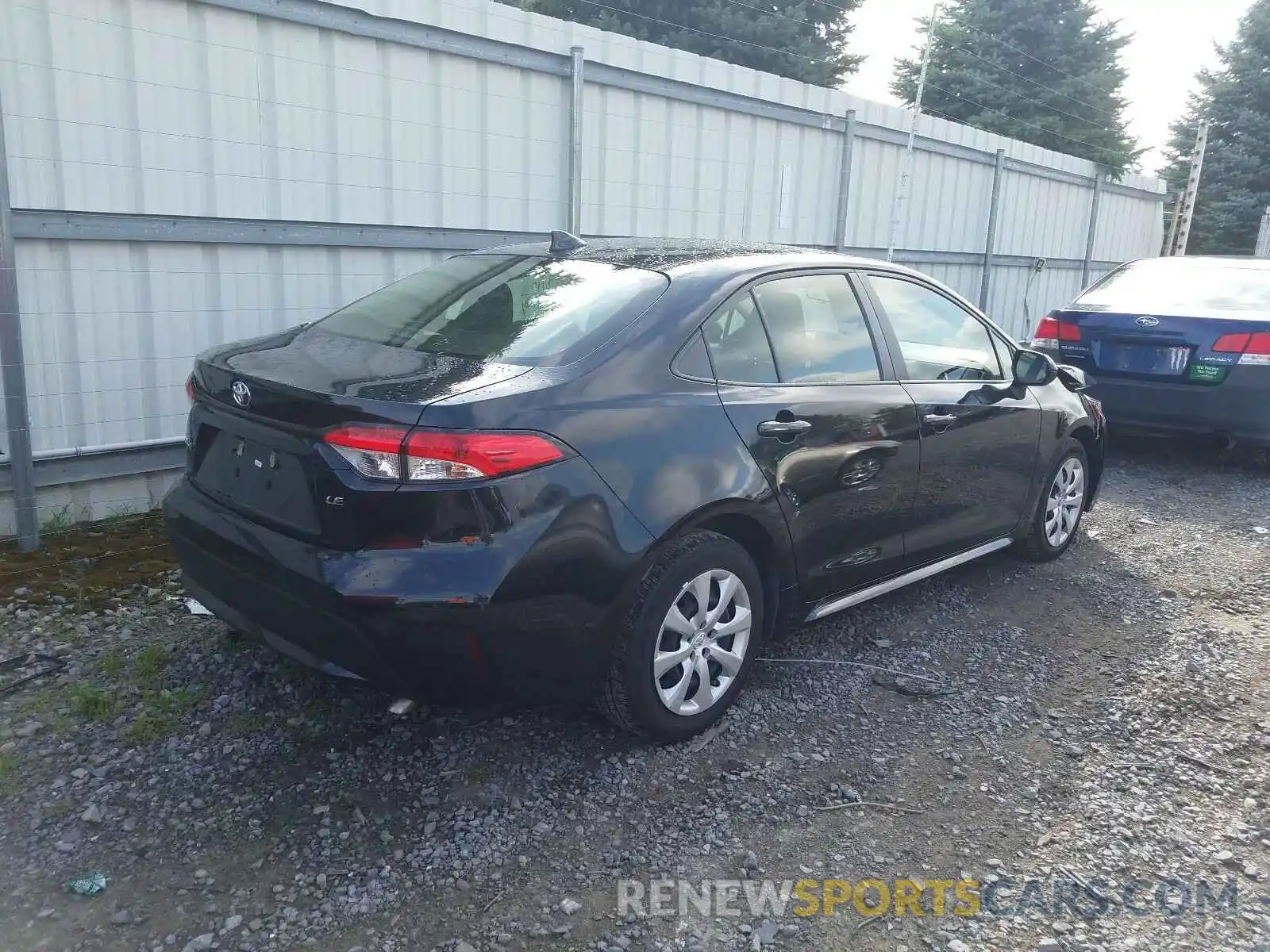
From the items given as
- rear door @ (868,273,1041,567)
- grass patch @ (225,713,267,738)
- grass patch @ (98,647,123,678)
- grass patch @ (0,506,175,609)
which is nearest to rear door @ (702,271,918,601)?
rear door @ (868,273,1041,567)

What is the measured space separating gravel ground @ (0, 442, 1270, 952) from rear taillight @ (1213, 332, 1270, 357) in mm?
3196

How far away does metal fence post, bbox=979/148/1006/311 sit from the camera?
11.5 meters

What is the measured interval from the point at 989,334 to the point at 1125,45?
71.9ft

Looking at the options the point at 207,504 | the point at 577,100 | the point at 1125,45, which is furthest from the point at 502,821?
the point at 1125,45

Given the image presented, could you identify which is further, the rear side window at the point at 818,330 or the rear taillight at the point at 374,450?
the rear side window at the point at 818,330

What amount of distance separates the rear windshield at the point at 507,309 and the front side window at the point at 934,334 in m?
1.22

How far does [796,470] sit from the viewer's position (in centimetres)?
351

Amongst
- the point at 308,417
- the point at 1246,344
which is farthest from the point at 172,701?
the point at 1246,344

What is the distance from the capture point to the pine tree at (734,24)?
746 inches

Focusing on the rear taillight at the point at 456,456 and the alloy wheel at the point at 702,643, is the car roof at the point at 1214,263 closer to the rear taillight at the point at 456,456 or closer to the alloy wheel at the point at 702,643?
the alloy wheel at the point at 702,643

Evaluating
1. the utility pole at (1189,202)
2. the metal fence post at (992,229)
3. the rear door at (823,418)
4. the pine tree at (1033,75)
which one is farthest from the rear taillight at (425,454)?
the utility pole at (1189,202)

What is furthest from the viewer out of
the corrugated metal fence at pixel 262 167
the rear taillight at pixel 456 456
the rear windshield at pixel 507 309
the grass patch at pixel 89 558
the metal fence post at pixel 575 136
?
the metal fence post at pixel 575 136

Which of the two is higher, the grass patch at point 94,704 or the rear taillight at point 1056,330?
the rear taillight at point 1056,330

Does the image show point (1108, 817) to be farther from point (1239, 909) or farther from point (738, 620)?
point (738, 620)
